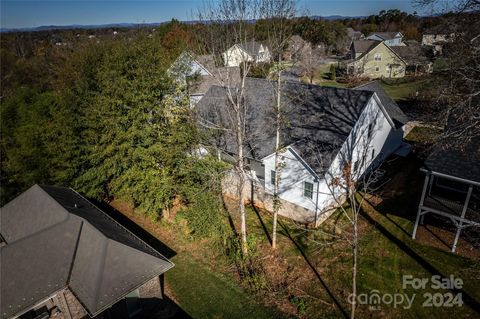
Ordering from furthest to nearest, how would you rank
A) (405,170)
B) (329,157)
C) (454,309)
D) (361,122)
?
(405,170)
(361,122)
(329,157)
(454,309)

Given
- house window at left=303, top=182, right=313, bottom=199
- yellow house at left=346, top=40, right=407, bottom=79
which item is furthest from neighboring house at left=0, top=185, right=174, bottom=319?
yellow house at left=346, top=40, right=407, bottom=79

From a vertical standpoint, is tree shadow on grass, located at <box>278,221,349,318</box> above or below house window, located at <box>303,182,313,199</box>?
below

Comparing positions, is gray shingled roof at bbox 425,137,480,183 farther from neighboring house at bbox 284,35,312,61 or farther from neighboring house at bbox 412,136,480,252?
neighboring house at bbox 284,35,312,61

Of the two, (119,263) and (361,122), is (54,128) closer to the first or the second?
(119,263)

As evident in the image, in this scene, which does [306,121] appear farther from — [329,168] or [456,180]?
[456,180]

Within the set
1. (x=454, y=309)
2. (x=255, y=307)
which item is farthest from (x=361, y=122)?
(x=255, y=307)

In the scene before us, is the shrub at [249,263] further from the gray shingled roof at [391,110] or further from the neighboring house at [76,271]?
the gray shingled roof at [391,110]
